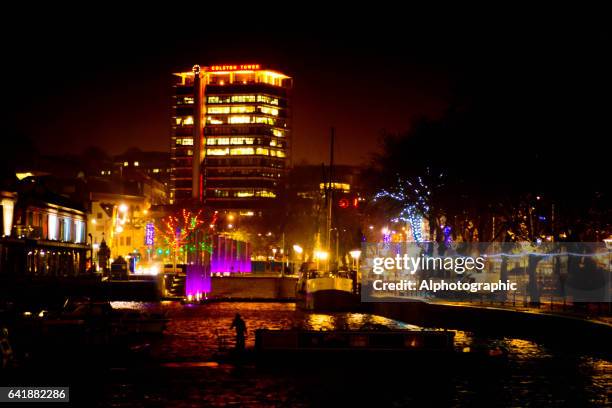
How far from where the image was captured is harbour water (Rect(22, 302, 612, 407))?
93.5 ft

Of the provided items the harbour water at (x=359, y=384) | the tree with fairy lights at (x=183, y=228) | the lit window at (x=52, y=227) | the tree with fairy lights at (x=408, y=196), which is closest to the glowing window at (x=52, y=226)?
the lit window at (x=52, y=227)

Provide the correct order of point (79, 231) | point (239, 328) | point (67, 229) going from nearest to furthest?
point (239, 328)
point (67, 229)
point (79, 231)

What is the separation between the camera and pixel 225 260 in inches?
4532

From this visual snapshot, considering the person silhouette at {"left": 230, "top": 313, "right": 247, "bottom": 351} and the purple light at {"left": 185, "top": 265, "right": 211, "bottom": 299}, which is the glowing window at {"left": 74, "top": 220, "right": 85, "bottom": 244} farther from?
the person silhouette at {"left": 230, "top": 313, "right": 247, "bottom": 351}

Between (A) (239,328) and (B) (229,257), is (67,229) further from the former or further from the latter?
(A) (239,328)

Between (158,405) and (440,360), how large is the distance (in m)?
12.2

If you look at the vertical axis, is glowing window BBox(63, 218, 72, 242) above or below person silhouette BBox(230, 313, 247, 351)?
above

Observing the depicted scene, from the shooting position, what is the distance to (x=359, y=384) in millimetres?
31375

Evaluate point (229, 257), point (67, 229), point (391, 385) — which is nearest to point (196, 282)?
point (67, 229)

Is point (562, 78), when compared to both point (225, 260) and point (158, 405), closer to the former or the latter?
point (158, 405)

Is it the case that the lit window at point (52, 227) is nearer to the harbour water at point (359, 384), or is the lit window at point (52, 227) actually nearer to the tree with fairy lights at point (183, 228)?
the tree with fairy lights at point (183, 228)

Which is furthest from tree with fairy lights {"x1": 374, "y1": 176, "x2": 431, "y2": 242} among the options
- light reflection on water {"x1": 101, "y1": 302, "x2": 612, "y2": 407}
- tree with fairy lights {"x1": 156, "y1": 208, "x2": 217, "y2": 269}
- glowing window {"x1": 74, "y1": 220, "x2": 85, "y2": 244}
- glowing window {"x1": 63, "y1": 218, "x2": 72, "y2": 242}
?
glowing window {"x1": 74, "y1": 220, "x2": 85, "y2": 244}

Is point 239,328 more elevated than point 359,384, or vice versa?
point 239,328

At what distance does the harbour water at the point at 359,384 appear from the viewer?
28.5 meters
